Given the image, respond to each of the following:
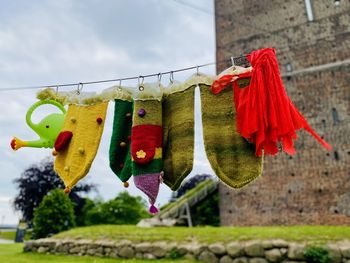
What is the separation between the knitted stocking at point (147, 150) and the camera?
2.22m

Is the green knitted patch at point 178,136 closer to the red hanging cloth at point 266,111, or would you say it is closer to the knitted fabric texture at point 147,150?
the knitted fabric texture at point 147,150

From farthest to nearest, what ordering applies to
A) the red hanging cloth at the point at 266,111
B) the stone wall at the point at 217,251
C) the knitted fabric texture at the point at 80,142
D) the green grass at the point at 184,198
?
the green grass at the point at 184,198, the stone wall at the point at 217,251, the knitted fabric texture at the point at 80,142, the red hanging cloth at the point at 266,111

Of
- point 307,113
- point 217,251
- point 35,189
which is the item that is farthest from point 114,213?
point 217,251

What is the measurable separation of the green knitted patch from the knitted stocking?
73 mm

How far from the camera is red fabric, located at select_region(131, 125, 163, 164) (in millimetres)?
2244

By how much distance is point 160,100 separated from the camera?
7.98 feet

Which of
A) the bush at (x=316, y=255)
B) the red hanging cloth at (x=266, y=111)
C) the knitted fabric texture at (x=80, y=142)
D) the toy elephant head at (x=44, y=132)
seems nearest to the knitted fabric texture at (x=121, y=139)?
the knitted fabric texture at (x=80, y=142)

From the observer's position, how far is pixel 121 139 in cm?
Result: 251

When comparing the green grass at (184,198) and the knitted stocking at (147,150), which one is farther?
the green grass at (184,198)

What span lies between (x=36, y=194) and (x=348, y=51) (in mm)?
18095

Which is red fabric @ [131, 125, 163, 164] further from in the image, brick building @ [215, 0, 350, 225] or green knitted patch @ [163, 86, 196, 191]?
brick building @ [215, 0, 350, 225]

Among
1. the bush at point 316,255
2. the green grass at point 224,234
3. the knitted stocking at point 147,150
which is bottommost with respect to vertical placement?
the bush at point 316,255

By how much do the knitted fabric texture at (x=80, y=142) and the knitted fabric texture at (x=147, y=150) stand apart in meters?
0.34

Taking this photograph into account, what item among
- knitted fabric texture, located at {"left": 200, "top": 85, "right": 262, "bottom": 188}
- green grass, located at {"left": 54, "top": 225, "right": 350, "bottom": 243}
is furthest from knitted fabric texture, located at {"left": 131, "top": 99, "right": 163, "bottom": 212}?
green grass, located at {"left": 54, "top": 225, "right": 350, "bottom": 243}
